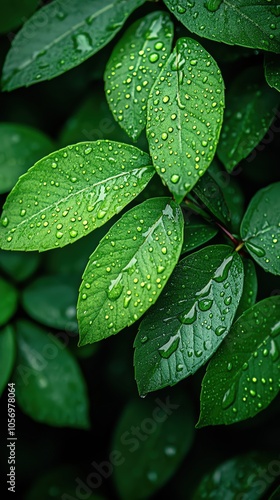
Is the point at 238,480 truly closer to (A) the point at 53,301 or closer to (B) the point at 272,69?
(A) the point at 53,301

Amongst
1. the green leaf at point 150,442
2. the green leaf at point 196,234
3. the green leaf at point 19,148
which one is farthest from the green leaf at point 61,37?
the green leaf at point 150,442

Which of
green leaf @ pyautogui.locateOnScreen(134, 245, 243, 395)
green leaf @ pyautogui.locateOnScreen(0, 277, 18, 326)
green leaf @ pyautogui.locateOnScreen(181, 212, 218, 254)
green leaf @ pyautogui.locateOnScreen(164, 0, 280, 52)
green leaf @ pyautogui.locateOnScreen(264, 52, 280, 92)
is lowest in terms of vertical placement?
green leaf @ pyautogui.locateOnScreen(0, 277, 18, 326)

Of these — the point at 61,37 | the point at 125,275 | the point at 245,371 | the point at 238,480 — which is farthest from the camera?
the point at 238,480

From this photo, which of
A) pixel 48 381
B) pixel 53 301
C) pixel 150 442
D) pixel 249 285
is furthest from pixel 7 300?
pixel 249 285

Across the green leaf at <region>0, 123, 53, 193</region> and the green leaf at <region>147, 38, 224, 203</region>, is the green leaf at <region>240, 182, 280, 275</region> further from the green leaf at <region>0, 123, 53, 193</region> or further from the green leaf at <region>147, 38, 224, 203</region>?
the green leaf at <region>0, 123, 53, 193</region>

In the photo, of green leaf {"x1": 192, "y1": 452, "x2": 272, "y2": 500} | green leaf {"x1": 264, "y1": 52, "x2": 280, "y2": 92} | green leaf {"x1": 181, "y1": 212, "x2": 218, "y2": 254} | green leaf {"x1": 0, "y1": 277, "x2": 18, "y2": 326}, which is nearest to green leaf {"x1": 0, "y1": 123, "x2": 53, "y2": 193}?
green leaf {"x1": 0, "y1": 277, "x2": 18, "y2": 326}
